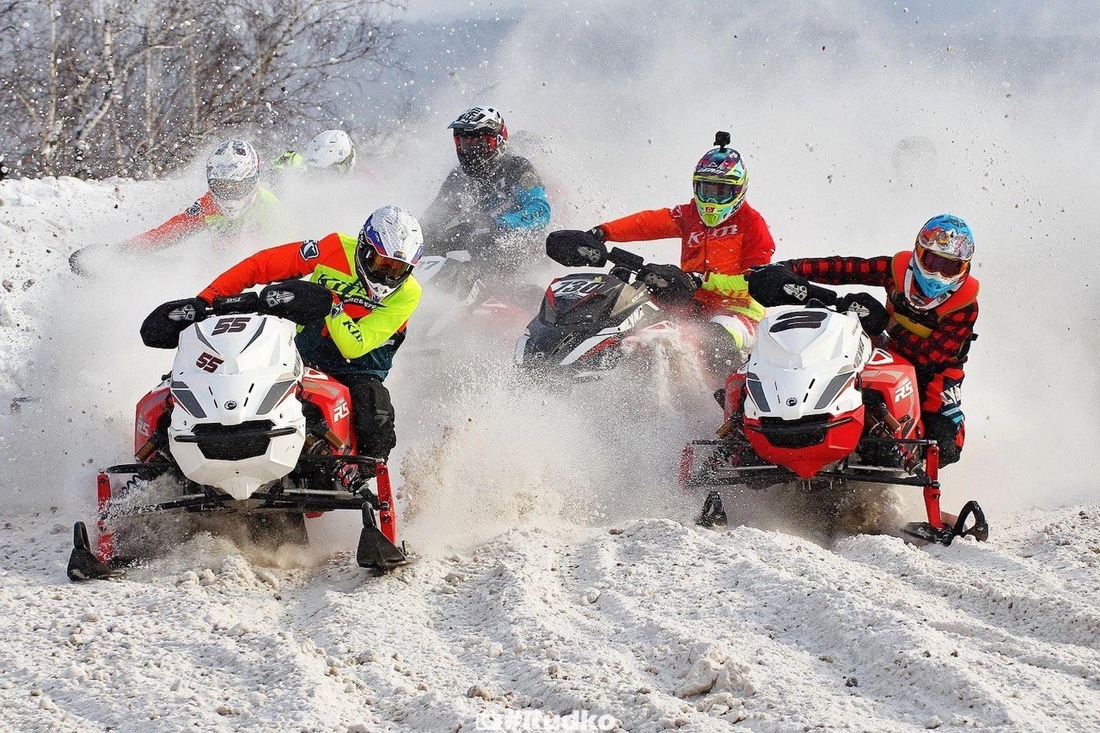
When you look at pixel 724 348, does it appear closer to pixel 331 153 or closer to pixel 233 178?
pixel 233 178

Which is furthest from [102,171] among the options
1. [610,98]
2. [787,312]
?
[787,312]

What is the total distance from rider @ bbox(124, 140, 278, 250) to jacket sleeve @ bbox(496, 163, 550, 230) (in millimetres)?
2243

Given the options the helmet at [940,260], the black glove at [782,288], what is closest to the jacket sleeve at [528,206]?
the black glove at [782,288]

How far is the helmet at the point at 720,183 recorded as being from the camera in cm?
955

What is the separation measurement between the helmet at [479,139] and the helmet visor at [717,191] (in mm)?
2600

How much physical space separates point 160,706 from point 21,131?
52.6ft

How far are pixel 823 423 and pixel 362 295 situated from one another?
2.59 metres

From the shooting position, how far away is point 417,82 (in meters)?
21.7

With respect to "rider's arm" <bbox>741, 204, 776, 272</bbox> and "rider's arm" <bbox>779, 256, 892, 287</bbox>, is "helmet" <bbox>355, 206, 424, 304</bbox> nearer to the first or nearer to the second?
"rider's arm" <bbox>779, 256, 892, 287</bbox>

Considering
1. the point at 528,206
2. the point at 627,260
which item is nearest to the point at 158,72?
the point at 528,206

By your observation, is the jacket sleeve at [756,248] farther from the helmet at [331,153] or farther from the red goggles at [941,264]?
the helmet at [331,153]

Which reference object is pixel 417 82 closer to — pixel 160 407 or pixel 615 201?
pixel 615 201

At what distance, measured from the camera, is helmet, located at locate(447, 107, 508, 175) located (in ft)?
38.0

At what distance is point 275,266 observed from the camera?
298 inches
